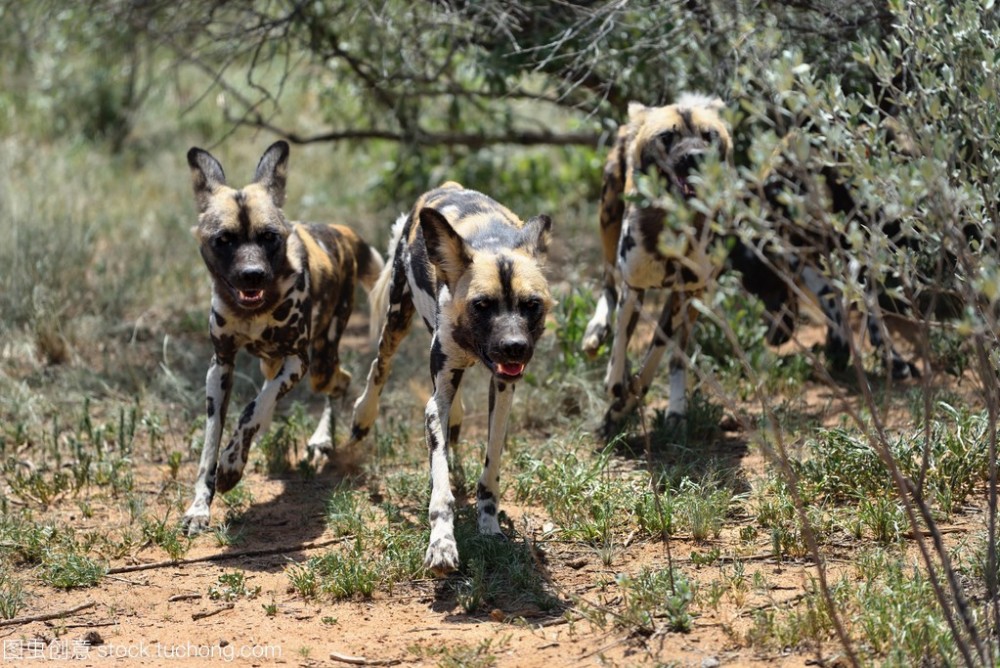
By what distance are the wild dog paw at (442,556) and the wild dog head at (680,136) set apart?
6.61ft

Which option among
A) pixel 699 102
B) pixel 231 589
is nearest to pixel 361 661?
pixel 231 589

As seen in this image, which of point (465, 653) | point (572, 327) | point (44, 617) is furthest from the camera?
point (572, 327)

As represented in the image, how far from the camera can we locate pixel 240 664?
3979mm

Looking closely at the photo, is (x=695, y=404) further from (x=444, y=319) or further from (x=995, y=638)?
(x=995, y=638)

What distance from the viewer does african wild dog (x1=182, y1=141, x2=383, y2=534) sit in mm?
5281

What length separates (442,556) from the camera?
172 inches

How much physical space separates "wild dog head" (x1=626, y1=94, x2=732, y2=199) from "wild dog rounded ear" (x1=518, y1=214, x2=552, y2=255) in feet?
2.99

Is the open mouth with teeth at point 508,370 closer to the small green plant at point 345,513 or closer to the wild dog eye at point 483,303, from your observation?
the wild dog eye at point 483,303

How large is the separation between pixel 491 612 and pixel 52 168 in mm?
7053

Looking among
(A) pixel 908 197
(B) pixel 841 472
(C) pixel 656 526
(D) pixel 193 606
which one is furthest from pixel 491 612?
(A) pixel 908 197

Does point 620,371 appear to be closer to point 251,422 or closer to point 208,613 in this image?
point 251,422

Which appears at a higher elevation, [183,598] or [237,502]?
[237,502]

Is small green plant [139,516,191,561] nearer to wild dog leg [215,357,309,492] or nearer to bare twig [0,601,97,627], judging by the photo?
wild dog leg [215,357,309,492]

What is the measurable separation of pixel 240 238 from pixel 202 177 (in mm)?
442
